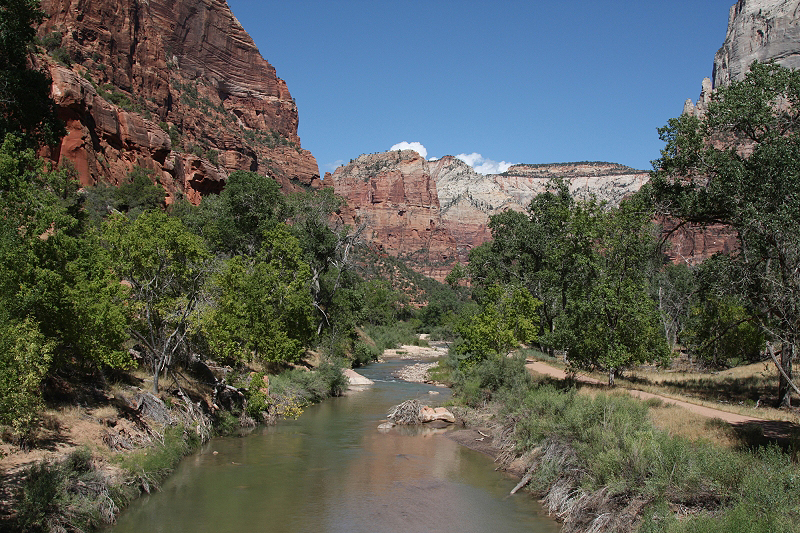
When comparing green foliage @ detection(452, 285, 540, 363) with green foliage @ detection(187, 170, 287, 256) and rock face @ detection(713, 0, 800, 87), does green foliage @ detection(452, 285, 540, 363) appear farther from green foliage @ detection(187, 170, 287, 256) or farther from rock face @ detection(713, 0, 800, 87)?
rock face @ detection(713, 0, 800, 87)

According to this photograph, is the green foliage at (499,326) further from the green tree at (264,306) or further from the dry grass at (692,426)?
the dry grass at (692,426)

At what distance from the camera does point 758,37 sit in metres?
107

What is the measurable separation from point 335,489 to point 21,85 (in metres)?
15.3

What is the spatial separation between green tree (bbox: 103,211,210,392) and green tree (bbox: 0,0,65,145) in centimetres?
417

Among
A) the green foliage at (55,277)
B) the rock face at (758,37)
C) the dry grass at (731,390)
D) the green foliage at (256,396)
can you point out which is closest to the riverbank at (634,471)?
the dry grass at (731,390)

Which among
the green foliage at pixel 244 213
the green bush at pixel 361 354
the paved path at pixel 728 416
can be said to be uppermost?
the green foliage at pixel 244 213

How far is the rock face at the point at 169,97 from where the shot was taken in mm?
48875

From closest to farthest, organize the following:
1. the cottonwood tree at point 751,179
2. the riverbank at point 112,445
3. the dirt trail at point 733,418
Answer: the riverbank at point 112,445
the dirt trail at point 733,418
the cottonwood tree at point 751,179

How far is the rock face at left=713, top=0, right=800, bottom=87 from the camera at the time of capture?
97.8 m

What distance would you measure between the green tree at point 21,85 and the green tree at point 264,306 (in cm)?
731

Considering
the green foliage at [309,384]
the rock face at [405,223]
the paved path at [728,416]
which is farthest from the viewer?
the rock face at [405,223]

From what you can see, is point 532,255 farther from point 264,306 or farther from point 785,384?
point 785,384

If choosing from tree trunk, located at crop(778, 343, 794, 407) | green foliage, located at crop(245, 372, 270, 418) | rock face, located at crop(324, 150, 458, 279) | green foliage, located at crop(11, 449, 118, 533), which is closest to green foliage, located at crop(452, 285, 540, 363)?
green foliage, located at crop(245, 372, 270, 418)

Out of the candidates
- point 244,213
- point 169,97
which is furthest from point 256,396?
point 169,97
